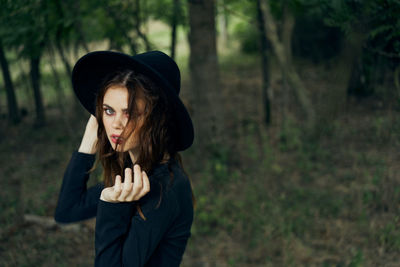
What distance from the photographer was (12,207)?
5.03m

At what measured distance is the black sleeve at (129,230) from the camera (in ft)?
4.72

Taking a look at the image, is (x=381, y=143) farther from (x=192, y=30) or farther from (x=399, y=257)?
(x=192, y=30)

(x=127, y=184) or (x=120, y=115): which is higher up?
(x=120, y=115)

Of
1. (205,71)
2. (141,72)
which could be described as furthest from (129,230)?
(205,71)

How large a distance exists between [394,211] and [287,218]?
3.99 feet

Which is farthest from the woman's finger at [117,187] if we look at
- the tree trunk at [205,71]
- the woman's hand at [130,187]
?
the tree trunk at [205,71]

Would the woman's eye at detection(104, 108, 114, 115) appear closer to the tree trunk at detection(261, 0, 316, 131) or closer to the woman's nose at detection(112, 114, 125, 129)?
the woman's nose at detection(112, 114, 125, 129)

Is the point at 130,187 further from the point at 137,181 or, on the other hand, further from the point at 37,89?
the point at 37,89

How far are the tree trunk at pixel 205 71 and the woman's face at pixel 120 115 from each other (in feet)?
14.1

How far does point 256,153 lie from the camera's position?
627cm

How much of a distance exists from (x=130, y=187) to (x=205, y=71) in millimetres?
4569

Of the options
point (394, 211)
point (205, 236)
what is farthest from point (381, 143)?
point (205, 236)

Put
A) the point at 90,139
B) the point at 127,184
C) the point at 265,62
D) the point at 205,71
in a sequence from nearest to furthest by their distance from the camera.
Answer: the point at 127,184 < the point at 90,139 < the point at 205,71 < the point at 265,62

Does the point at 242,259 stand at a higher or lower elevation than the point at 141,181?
lower
